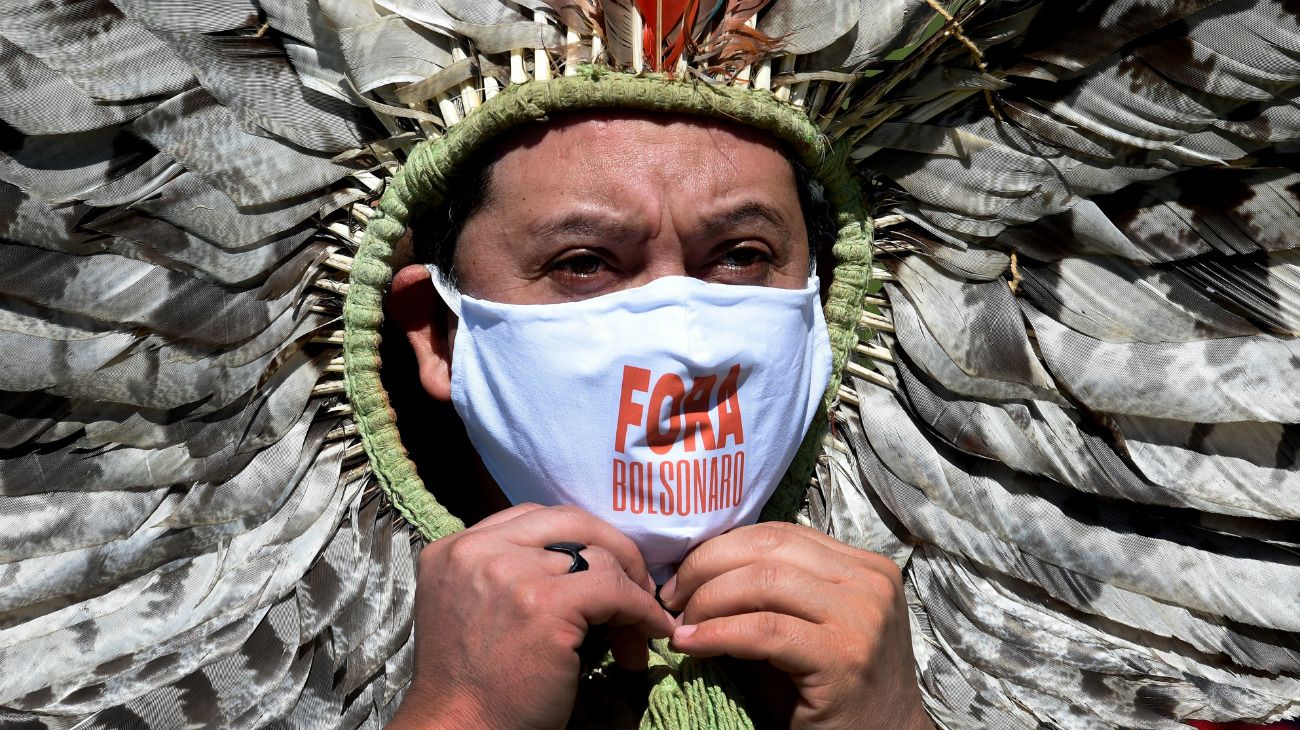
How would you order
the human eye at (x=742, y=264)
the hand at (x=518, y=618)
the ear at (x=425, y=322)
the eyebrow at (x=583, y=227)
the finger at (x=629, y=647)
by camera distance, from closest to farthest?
the hand at (x=518, y=618) → the finger at (x=629, y=647) → the eyebrow at (x=583, y=227) → the human eye at (x=742, y=264) → the ear at (x=425, y=322)

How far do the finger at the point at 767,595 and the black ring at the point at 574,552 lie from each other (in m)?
0.21

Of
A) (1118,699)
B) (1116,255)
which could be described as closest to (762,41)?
(1116,255)

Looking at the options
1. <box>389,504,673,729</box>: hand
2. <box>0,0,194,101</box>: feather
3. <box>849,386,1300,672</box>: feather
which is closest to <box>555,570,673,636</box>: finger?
<box>389,504,673,729</box>: hand

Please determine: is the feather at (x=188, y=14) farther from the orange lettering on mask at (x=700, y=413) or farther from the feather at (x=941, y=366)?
the feather at (x=941, y=366)

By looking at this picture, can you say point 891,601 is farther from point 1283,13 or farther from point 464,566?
point 1283,13

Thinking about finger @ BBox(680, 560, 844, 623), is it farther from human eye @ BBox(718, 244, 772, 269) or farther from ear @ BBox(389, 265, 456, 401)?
ear @ BBox(389, 265, 456, 401)

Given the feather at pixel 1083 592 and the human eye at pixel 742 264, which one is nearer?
the human eye at pixel 742 264

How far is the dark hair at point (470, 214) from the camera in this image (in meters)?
1.94

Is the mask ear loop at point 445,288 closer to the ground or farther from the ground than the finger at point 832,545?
farther from the ground

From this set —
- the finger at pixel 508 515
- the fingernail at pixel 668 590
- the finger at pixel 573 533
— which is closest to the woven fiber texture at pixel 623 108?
the fingernail at pixel 668 590

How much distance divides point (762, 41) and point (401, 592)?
50.0 inches

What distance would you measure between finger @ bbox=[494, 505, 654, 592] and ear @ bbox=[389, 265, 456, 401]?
456 millimetres

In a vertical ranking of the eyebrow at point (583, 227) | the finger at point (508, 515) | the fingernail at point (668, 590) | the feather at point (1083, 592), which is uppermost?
the eyebrow at point (583, 227)

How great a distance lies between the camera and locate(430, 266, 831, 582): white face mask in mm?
1721
